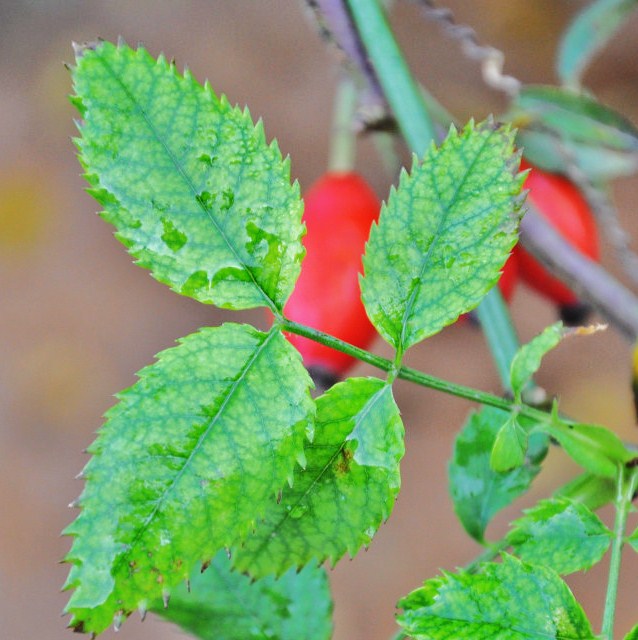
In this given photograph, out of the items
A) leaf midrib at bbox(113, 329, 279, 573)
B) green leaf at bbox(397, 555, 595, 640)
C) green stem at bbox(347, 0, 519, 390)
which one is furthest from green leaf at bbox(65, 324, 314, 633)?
green stem at bbox(347, 0, 519, 390)

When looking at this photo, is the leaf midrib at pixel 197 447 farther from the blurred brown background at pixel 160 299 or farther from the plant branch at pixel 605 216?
the blurred brown background at pixel 160 299

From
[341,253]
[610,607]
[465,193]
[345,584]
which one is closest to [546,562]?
[610,607]

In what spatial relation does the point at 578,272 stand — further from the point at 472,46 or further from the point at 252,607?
the point at 252,607

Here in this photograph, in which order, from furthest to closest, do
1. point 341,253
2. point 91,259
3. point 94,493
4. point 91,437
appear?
1. point 91,259
2. point 91,437
3. point 341,253
4. point 94,493

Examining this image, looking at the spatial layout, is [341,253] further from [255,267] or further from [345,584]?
[345,584]

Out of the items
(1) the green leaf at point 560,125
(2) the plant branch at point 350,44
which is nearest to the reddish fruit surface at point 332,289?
(2) the plant branch at point 350,44

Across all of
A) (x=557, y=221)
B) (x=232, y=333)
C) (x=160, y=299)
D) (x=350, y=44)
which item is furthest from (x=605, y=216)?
(x=160, y=299)
